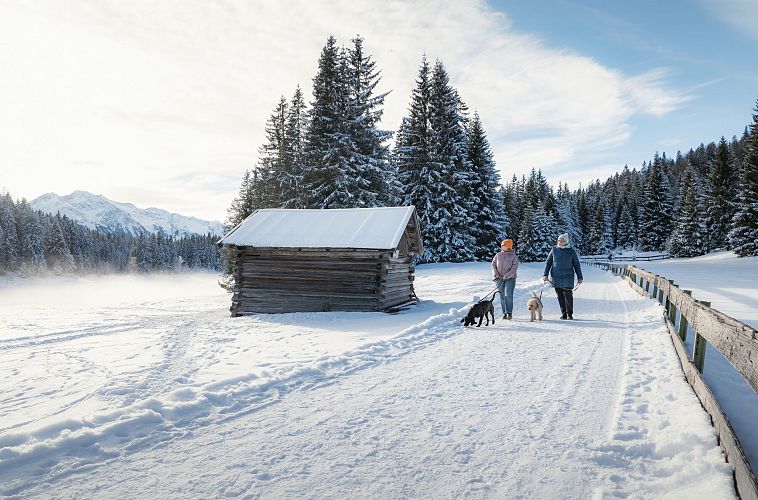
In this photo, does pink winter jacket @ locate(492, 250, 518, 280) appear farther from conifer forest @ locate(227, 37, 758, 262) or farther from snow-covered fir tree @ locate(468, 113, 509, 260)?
snow-covered fir tree @ locate(468, 113, 509, 260)

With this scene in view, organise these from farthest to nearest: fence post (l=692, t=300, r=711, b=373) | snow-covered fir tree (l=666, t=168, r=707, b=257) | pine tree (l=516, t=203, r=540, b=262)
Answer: pine tree (l=516, t=203, r=540, b=262) → snow-covered fir tree (l=666, t=168, r=707, b=257) → fence post (l=692, t=300, r=711, b=373)

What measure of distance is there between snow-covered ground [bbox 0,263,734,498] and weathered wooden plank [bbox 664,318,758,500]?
10cm

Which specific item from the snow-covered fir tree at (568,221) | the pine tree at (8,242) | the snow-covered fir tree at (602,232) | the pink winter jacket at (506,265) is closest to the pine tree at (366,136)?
the pink winter jacket at (506,265)

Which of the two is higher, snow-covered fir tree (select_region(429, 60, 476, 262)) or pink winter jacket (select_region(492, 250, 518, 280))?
snow-covered fir tree (select_region(429, 60, 476, 262))

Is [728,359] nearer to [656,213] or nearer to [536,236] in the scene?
[536,236]

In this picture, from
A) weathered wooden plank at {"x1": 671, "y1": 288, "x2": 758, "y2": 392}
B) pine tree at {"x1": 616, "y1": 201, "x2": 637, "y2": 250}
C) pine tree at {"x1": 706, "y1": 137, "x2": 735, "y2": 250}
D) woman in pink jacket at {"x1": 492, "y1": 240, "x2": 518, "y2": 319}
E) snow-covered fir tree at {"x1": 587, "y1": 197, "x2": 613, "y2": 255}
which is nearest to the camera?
weathered wooden plank at {"x1": 671, "y1": 288, "x2": 758, "y2": 392}

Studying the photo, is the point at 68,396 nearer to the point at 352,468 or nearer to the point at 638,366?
the point at 352,468

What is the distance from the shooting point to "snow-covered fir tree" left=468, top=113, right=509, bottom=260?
115ft

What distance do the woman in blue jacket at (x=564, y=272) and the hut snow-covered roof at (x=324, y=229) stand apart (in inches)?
196

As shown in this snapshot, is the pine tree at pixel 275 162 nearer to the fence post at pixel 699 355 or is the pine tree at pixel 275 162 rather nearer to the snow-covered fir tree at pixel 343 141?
the snow-covered fir tree at pixel 343 141

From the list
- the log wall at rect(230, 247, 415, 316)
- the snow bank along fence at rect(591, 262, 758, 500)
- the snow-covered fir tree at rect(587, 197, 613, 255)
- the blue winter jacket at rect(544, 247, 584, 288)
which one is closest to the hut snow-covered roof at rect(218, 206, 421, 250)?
the log wall at rect(230, 247, 415, 316)

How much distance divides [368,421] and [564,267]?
8054 mm

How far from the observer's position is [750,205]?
3366cm

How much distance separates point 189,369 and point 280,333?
3.65 metres
